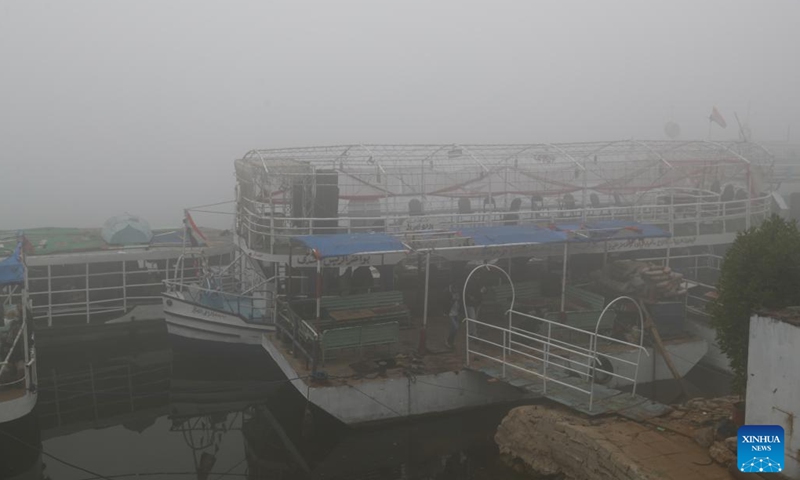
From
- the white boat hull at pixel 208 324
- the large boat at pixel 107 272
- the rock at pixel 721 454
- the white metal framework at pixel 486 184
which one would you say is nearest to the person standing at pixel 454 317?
the white metal framework at pixel 486 184

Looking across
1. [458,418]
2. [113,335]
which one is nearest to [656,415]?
[458,418]

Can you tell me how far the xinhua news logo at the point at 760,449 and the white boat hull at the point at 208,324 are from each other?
1087cm

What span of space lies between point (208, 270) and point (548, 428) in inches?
446

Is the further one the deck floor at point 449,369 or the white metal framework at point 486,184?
the white metal framework at point 486,184

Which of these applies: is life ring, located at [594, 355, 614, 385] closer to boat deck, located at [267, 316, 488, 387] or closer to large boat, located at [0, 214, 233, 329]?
boat deck, located at [267, 316, 488, 387]

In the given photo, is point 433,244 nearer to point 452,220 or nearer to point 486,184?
point 452,220

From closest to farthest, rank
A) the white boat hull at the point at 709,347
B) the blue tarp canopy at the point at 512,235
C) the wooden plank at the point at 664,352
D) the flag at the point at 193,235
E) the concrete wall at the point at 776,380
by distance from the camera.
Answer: the concrete wall at the point at 776,380 < the wooden plank at the point at 664,352 < the blue tarp canopy at the point at 512,235 < the white boat hull at the point at 709,347 < the flag at the point at 193,235

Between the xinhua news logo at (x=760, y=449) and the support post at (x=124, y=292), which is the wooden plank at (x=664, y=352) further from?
the support post at (x=124, y=292)

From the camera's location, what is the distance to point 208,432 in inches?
575

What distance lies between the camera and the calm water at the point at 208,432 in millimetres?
12383

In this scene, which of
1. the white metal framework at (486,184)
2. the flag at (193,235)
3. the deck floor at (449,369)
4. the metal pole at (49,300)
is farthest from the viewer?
the flag at (193,235)

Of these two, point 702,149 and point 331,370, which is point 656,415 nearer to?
point 331,370

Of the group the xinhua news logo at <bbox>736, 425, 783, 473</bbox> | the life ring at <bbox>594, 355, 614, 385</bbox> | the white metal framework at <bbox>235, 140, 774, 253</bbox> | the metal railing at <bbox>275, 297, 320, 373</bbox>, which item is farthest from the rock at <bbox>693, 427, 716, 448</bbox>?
the white metal framework at <bbox>235, 140, 774, 253</bbox>

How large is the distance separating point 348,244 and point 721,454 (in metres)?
7.78
